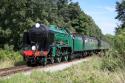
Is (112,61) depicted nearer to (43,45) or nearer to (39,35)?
(43,45)

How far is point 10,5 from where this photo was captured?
49.7m

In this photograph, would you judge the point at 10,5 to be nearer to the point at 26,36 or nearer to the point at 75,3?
the point at 26,36

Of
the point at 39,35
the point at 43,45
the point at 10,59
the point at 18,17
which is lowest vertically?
the point at 10,59

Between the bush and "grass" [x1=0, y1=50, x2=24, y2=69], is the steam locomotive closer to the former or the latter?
"grass" [x1=0, y1=50, x2=24, y2=69]

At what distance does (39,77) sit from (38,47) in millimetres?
12589

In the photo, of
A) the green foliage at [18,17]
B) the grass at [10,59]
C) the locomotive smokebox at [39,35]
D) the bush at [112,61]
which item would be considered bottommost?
the grass at [10,59]

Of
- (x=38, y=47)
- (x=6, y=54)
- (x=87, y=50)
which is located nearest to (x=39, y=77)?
(x=38, y=47)

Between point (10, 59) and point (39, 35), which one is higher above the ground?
point (39, 35)

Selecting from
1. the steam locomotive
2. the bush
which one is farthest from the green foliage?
the bush

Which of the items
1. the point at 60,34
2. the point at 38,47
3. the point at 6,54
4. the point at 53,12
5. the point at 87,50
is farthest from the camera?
the point at 53,12

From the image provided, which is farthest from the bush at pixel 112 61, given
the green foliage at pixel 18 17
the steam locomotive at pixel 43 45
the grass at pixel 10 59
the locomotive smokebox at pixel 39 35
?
the green foliage at pixel 18 17

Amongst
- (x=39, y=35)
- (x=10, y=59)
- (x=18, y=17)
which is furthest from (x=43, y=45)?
(x=18, y=17)

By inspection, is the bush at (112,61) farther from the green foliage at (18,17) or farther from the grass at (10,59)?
the green foliage at (18,17)

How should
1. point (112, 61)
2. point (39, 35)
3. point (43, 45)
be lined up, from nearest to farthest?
1. point (112, 61)
2. point (43, 45)
3. point (39, 35)
